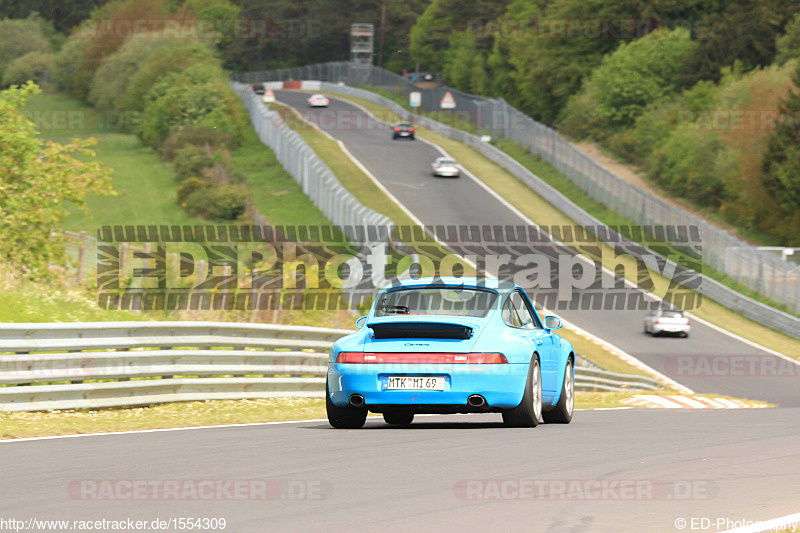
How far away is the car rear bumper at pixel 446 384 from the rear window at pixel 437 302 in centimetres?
71

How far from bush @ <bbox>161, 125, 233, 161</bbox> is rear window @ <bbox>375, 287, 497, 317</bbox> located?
63973 mm

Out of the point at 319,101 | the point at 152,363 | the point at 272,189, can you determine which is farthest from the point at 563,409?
the point at 319,101

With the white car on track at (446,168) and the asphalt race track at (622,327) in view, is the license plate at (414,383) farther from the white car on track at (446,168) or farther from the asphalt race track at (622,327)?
the white car on track at (446,168)

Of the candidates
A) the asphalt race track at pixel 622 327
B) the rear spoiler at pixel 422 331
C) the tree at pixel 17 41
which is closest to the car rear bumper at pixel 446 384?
the rear spoiler at pixel 422 331

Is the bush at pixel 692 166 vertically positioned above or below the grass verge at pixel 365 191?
above

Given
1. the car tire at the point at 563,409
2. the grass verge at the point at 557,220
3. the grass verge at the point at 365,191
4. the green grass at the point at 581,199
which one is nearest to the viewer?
the car tire at the point at 563,409

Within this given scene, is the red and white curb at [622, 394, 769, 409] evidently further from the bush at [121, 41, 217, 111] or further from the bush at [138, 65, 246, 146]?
the bush at [121, 41, 217, 111]

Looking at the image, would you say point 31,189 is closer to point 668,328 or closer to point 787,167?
point 668,328

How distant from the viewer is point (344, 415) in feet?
37.4

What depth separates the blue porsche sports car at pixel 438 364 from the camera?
1073cm

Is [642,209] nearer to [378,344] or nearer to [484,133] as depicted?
[484,133]

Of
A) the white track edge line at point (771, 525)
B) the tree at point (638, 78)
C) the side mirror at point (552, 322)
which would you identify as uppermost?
the white track edge line at point (771, 525)

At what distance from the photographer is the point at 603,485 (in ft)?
25.0

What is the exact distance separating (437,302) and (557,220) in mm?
45163
